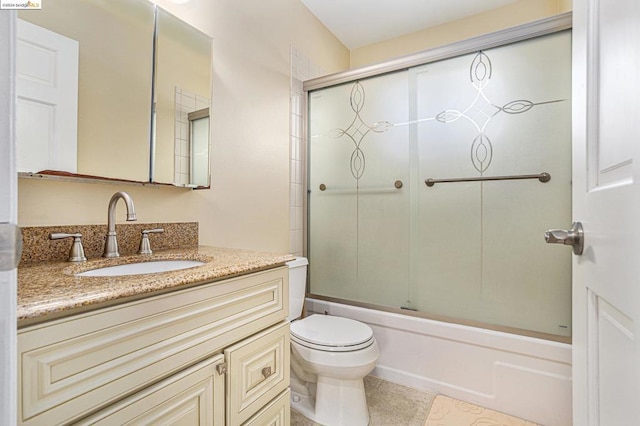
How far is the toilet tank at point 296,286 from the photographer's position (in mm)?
1787

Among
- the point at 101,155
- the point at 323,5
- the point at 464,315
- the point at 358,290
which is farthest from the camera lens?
the point at 323,5

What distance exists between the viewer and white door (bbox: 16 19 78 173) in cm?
92

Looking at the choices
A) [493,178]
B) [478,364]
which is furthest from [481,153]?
[478,364]

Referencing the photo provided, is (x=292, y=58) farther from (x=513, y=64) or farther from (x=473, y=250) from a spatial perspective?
(x=473, y=250)

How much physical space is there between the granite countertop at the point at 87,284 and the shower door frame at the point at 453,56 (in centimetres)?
122

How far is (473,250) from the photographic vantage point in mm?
1753

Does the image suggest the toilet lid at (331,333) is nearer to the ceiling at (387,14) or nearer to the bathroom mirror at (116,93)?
the bathroom mirror at (116,93)

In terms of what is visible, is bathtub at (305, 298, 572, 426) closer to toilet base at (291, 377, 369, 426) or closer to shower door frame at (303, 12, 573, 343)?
shower door frame at (303, 12, 573, 343)

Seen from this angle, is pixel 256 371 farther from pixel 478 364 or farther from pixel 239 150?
pixel 478 364

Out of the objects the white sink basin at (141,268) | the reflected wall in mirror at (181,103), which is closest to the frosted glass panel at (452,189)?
the reflected wall in mirror at (181,103)

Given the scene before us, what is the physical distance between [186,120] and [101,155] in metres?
0.40

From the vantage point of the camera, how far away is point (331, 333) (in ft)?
5.22

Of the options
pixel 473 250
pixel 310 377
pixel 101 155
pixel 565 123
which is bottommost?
pixel 310 377

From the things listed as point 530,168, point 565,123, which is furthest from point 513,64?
point 530,168
